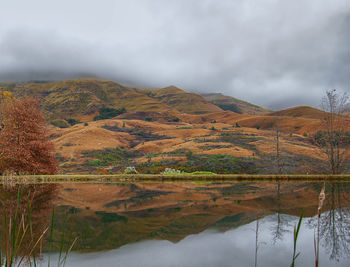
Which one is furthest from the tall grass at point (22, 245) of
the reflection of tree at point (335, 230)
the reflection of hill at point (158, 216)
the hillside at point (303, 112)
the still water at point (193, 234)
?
the hillside at point (303, 112)

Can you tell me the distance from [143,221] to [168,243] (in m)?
1.99

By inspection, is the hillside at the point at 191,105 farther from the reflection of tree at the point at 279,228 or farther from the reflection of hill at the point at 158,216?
the reflection of tree at the point at 279,228

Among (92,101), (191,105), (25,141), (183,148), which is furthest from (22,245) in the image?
(191,105)

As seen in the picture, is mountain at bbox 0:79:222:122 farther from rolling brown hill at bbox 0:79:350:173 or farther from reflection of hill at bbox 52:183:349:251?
reflection of hill at bbox 52:183:349:251

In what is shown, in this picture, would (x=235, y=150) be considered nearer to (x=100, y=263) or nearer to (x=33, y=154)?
(x=33, y=154)

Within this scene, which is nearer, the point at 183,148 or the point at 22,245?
the point at 22,245

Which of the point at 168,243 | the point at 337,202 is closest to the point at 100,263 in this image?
the point at 168,243

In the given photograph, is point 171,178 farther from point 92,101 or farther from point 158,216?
point 92,101

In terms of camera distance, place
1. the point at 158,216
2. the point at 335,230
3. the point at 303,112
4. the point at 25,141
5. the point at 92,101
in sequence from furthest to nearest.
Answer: the point at 92,101 → the point at 303,112 → the point at 25,141 → the point at 158,216 → the point at 335,230

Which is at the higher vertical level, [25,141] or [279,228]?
[25,141]

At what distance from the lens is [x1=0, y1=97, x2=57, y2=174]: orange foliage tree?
2212 centimetres

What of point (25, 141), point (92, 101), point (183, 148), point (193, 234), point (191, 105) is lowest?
point (193, 234)

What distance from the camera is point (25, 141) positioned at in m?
22.7

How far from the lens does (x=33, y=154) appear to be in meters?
22.8
